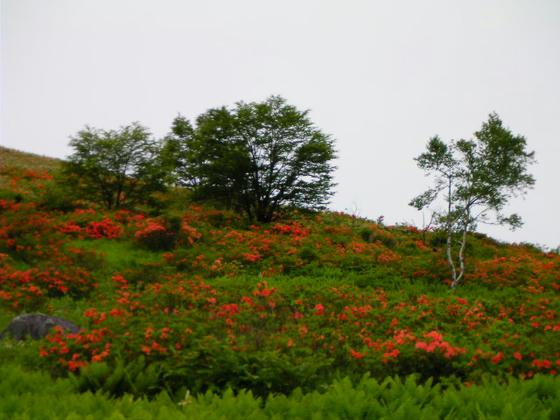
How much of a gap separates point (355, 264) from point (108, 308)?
8479 mm

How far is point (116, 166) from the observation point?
51.6ft

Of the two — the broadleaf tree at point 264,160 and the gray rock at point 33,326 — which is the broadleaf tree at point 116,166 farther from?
the gray rock at point 33,326

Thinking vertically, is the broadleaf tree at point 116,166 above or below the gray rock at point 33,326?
above

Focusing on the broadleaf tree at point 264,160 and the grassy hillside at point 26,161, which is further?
the grassy hillside at point 26,161

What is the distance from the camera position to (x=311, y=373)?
532cm

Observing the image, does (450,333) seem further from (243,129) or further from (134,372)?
(243,129)

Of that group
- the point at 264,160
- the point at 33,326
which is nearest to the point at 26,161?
the point at 264,160

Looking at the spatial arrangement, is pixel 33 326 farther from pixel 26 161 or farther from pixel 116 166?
pixel 26 161

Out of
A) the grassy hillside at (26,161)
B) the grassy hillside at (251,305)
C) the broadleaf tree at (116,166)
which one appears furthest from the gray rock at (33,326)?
the grassy hillside at (26,161)

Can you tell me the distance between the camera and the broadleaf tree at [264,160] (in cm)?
1747

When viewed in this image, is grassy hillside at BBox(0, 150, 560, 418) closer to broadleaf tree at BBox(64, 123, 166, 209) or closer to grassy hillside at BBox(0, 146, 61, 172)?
broadleaf tree at BBox(64, 123, 166, 209)

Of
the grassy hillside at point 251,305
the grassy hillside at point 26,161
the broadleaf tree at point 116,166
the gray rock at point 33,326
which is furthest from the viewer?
the grassy hillside at point 26,161

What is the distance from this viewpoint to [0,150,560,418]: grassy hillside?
5355 millimetres

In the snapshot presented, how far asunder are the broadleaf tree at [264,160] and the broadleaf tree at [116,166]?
236cm
